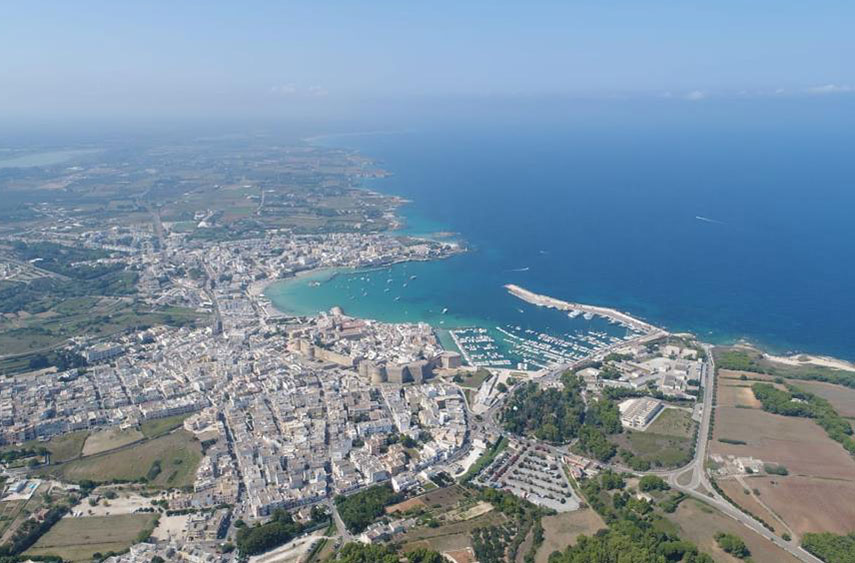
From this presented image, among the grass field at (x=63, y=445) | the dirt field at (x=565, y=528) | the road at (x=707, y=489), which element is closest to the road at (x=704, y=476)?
the road at (x=707, y=489)

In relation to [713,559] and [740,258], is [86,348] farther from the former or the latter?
[740,258]

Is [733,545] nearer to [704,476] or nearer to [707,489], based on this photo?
[707,489]

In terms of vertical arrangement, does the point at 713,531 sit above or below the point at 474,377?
above

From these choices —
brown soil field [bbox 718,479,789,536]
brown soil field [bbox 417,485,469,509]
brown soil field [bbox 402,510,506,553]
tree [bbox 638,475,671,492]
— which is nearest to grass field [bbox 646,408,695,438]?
brown soil field [bbox 718,479,789,536]

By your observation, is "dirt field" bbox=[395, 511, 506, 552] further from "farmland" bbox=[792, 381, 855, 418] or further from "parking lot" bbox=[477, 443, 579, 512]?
"farmland" bbox=[792, 381, 855, 418]

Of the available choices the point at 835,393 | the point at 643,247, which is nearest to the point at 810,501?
the point at 835,393
